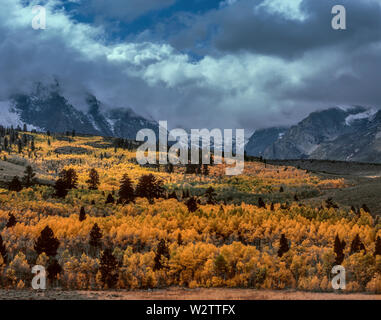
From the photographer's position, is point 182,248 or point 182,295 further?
point 182,248

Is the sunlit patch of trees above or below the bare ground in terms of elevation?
above

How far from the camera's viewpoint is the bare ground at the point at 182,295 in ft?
52.2

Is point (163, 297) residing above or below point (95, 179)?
below

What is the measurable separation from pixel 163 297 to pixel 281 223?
17686 mm

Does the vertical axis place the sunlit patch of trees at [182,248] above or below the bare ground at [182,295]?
above

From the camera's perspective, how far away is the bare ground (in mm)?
15906

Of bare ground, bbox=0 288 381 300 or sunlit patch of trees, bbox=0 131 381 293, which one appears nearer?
bare ground, bbox=0 288 381 300

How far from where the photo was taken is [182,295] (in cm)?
1727

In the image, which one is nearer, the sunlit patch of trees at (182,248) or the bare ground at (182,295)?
the bare ground at (182,295)

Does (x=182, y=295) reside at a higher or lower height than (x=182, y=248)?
lower
